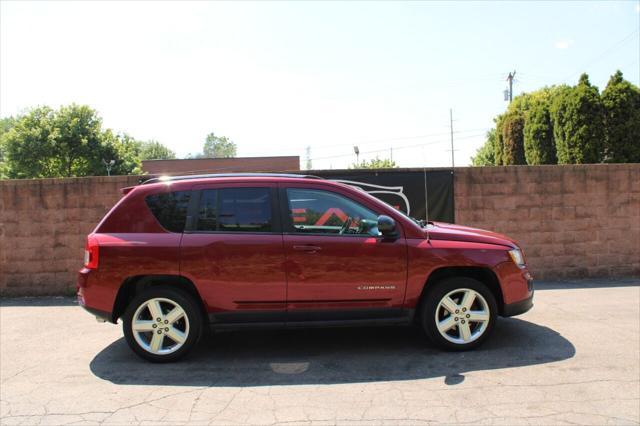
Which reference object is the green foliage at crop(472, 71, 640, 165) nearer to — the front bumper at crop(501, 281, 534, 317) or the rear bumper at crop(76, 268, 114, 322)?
the front bumper at crop(501, 281, 534, 317)

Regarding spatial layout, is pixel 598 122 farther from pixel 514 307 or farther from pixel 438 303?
pixel 438 303

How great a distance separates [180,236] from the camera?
184 inches

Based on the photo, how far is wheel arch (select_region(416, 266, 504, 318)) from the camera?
15.8 ft

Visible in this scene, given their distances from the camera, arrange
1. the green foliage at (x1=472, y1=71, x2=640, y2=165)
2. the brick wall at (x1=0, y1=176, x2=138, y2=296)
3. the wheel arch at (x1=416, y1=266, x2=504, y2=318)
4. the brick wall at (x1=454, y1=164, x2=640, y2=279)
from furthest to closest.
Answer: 1. the green foliage at (x1=472, y1=71, x2=640, y2=165)
2. the brick wall at (x1=454, y1=164, x2=640, y2=279)
3. the brick wall at (x1=0, y1=176, x2=138, y2=296)
4. the wheel arch at (x1=416, y1=266, x2=504, y2=318)

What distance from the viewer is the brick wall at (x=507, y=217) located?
8102 mm

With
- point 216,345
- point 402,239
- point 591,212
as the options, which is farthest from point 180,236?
point 591,212

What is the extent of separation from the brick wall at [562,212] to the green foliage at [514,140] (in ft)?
50.1

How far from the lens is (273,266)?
15.1 feet

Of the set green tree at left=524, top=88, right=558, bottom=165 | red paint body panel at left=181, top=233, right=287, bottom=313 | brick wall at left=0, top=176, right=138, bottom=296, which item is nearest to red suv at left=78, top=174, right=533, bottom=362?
red paint body panel at left=181, top=233, right=287, bottom=313

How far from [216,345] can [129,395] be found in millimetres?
1305

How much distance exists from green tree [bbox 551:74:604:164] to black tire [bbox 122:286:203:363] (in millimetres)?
12383

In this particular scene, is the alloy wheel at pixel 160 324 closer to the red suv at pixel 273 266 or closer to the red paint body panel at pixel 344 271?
the red suv at pixel 273 266

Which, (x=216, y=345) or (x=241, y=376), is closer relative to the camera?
(x=241, y=376)

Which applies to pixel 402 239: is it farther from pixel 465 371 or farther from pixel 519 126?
pixel 519 126
